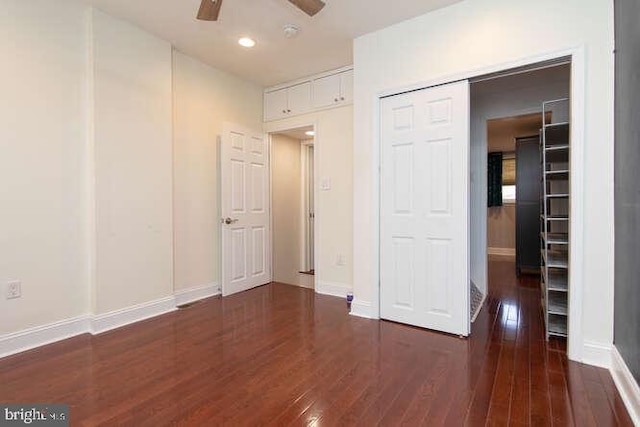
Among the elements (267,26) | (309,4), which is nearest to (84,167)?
(267,26)

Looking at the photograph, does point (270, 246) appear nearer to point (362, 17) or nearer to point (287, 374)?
point (287, 374)

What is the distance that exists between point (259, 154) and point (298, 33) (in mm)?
1622

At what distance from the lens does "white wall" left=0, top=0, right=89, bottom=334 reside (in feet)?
7.61

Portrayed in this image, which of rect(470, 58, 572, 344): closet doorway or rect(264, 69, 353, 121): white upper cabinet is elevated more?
rect(264, 69, 353, 121): white upper cabinet

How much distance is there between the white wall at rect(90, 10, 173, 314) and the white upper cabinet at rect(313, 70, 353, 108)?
5.34 ft

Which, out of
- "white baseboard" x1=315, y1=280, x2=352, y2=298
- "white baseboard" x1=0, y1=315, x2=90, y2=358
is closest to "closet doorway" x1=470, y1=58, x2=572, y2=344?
"white baseboard" x1=315, y1=280, x2=352, y2=298

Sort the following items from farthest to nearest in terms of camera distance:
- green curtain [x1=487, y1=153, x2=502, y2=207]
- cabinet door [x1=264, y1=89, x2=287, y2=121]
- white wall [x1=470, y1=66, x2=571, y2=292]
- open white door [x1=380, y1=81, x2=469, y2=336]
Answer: green curtain [x1=487, y1=153, x2=502, y2=207] → cabinet door [x1=264, y1=89, x2=287, y2=121] → white wall [x1=470, y1=66, x2=571, y2=292] → open white door [x1=380, y1=81, x2=469, y2=336]

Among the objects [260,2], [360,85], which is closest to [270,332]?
[360,85]

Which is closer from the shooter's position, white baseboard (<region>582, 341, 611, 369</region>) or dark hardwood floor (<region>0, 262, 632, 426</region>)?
dark hardwood floor (<region>0, 262, 632, 426</region>)

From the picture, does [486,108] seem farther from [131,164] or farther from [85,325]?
[85,325]

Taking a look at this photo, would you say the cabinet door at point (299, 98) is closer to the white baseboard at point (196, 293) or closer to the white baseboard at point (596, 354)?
the white baseboard at point (196, 293)

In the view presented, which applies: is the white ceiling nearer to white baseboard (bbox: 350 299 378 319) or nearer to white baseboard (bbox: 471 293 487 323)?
white baseboard (bbox: 350 299 378 319)

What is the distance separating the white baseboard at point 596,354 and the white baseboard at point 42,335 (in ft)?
12.2

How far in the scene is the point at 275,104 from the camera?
437 centimetres
